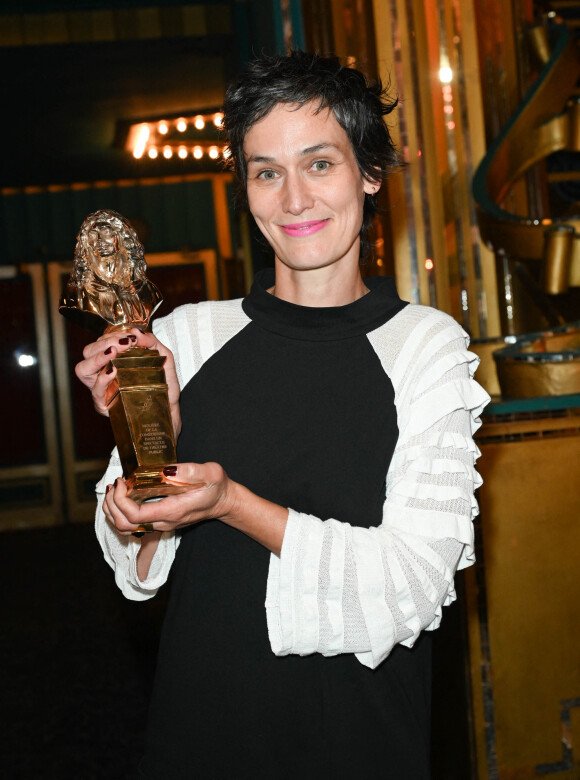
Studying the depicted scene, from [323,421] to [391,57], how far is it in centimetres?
173

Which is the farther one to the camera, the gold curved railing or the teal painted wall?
the teal painted wall

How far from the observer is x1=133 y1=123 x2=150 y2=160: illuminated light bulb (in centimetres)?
593

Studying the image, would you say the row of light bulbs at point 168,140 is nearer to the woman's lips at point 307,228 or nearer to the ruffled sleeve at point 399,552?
the woman's lips at point 307,228

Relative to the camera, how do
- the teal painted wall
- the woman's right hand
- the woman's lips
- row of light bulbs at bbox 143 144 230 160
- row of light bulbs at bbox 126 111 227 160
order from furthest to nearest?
the teal painted wall < row of light bulbs at bbox 143 144 230 160 < row of light bulbs at bbox 126 111 227 160 < the woman's lips < the woman's right hand

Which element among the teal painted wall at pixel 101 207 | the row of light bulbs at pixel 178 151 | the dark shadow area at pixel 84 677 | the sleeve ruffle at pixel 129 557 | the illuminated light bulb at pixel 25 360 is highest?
the row of light bulbs at pixel 178 151

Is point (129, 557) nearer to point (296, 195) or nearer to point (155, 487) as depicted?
point (155, 487)

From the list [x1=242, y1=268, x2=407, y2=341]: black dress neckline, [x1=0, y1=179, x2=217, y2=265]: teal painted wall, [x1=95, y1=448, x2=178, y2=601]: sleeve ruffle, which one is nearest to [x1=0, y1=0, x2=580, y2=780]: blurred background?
[x1=242, y1=268, x2=407, y2=341]: black dress neckline

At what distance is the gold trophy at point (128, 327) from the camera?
37.7 inches

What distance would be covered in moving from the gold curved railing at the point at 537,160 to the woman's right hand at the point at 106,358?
180 cm

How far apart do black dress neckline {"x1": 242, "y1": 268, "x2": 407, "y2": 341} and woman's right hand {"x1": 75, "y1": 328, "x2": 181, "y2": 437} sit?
18 cm

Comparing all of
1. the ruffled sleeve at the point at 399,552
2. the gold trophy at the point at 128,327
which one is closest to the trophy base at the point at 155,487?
the gold trophy at the point at 128,327

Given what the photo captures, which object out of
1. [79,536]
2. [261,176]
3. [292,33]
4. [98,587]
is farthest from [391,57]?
A: [79,536]

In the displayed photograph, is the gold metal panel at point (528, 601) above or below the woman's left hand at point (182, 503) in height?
below

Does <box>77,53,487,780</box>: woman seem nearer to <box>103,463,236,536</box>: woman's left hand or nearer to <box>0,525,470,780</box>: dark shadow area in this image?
<box>103,463,236,536</box>: woman's left hand
